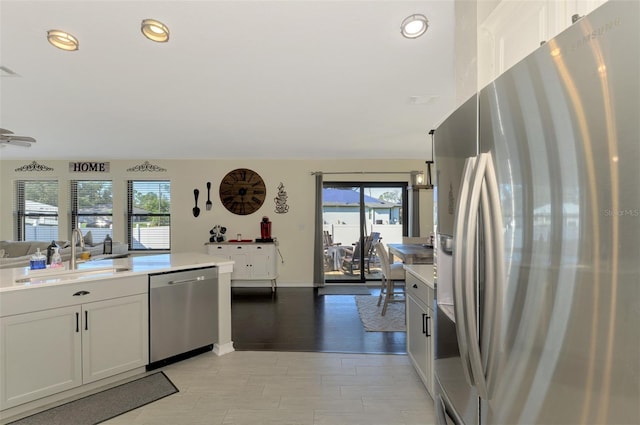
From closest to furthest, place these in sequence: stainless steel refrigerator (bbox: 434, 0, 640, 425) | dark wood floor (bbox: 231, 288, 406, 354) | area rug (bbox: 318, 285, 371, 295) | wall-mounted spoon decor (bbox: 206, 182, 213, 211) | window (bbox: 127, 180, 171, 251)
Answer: stainless steel refrigerator (bbox: 434, 0, 640, 425), dark wood floor (bbox: 231, 288, 406, 354), area rug (bbox: 318, 285, 371, 295), wall-mounted spoon decor (bbox: 206, 182, 213, 211), window (bbox: 127, 180, 171, 251)

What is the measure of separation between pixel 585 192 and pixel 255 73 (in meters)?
2.37

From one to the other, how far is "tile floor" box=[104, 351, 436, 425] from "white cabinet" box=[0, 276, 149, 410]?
18.8 inches

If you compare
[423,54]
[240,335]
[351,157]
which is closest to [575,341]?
[423,54]

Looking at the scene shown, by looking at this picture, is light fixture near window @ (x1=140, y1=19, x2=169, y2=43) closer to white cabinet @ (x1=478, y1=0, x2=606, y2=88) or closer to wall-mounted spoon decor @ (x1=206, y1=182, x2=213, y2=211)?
white cabinet @ (x1=478, y1=0, x2=606, y2=88)

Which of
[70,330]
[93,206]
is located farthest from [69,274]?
[93,206]

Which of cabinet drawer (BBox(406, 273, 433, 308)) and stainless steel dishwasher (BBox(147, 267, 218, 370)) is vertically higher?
cabinet drawer (BBox(406, 273, 433, 308))

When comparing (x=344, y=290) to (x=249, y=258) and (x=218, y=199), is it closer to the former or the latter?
(x=249, y=258)

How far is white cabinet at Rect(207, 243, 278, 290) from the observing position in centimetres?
510

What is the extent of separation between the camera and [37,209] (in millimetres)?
5746

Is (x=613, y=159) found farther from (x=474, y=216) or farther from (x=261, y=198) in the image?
(x=261, y=198)

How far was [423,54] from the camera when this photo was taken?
2094 mm

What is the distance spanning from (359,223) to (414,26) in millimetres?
4277

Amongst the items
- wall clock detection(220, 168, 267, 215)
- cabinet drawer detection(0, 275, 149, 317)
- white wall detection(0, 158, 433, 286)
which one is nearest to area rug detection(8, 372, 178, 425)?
cabinet drawer detection(0, 275, 149, 317)

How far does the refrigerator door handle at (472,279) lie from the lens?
792 millimetres
